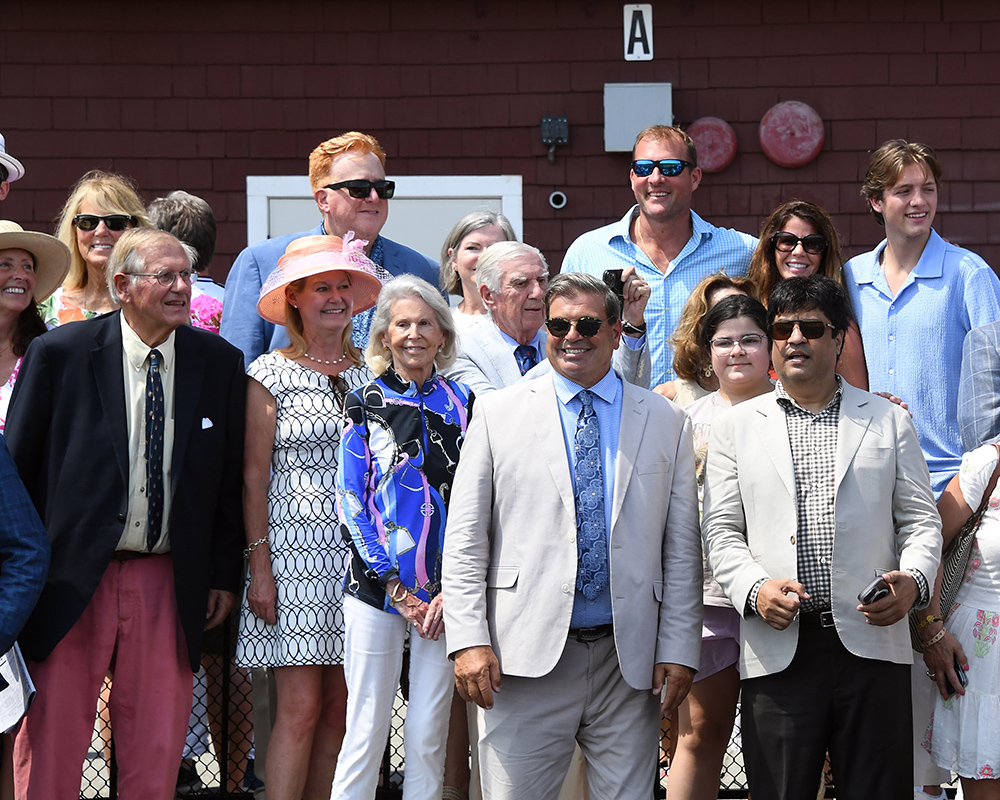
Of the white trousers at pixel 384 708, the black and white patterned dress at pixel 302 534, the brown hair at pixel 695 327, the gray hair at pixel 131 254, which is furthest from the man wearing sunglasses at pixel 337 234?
the white trousers at pixel 384 708

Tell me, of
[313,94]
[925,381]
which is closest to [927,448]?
[925,381]

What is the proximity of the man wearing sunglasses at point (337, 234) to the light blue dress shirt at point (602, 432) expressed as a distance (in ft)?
4.40

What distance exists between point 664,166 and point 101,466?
2405mm

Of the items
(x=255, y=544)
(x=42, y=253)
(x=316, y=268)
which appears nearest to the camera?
(x=255, y=544)

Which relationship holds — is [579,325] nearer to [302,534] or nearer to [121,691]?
[302,534]

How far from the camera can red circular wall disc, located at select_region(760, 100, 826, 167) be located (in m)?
7.87

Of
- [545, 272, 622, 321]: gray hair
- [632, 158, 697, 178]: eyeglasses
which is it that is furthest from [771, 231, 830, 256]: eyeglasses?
[545, 272, 622, 321]: gray hair

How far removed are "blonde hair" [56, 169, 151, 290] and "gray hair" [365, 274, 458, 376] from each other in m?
1.40

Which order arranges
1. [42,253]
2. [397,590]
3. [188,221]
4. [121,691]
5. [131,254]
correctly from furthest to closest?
[188,221] < [42,253] < [131,254] < [121,691] < [397,590]

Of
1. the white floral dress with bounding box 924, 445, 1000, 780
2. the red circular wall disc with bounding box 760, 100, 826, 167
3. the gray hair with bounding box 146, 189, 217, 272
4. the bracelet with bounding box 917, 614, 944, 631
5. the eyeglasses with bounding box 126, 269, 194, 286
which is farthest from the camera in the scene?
the red circular wall disc with bounding box 760, 100, 826, 167

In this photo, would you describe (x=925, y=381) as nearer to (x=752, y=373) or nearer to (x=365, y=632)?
(x=752, y=373)

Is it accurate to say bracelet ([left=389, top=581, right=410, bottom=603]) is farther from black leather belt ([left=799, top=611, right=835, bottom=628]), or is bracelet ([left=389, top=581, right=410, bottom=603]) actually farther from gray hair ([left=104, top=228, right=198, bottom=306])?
gray hair ([left=104, top=228, right=198, bottom=306])

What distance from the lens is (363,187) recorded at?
185 inches

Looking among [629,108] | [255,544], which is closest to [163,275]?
[255,544]
